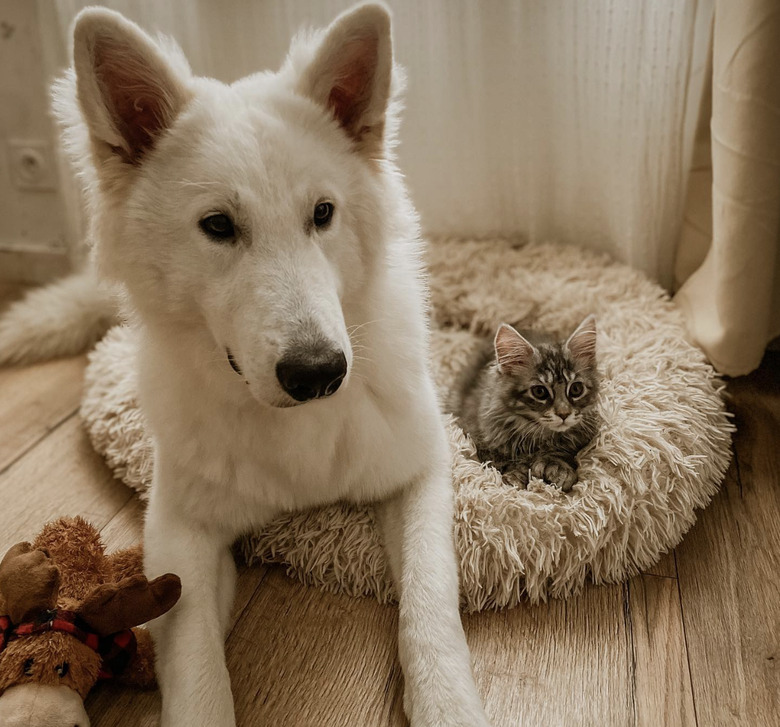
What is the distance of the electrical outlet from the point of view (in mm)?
3316

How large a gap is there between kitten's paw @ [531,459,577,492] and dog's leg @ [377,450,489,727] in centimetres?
25

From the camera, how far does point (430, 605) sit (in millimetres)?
1447

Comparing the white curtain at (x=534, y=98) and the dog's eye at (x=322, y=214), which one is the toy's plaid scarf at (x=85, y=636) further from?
the white curtain at (x=534, y=98)

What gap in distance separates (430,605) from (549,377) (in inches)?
28.2

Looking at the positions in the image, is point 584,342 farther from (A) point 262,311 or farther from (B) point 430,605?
(A) point 262,311

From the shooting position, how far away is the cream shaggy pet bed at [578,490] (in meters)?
1.68

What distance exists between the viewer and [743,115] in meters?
1.95

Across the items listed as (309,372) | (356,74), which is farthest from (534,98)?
(309,372)

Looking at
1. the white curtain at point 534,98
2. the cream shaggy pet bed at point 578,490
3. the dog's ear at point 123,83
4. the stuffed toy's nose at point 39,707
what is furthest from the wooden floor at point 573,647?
the white curtain at point 534,98

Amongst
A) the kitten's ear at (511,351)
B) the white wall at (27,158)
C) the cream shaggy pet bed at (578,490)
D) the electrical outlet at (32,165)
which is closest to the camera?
the cream shaggy pet bed at (578,490)

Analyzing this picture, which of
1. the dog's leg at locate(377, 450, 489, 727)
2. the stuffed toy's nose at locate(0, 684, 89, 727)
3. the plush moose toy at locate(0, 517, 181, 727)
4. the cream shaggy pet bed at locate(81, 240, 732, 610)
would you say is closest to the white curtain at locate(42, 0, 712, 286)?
the cream shaggy pet bed at locate(81, 240, 732, 610)

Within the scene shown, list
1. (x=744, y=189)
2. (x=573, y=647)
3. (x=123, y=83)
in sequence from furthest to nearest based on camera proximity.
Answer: (x=744, y=189)
(x=573, y=647)
(x=123, y=83)

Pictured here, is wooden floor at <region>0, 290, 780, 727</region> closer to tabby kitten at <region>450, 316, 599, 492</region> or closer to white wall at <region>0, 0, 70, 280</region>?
tabby kitten at <region>450, 316, 599, 492</region>

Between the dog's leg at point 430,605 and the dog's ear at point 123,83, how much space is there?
0.97 m
